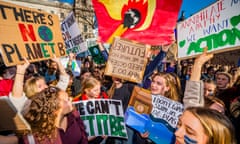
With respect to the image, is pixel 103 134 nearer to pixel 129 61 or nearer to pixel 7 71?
pixel 129 61

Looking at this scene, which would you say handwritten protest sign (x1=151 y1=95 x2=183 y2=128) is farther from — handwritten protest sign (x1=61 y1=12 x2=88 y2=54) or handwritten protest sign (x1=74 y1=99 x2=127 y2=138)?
handwritten protest sign (x1=61 y1=12 x2=88 y2=54)

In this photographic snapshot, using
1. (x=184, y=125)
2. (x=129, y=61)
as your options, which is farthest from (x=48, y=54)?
(x=184, y=125)

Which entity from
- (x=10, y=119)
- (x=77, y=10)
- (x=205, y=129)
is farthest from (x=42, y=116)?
(x=77, y=10)

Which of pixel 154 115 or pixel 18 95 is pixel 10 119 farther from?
pixel 154 115

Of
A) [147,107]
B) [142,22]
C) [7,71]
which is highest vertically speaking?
[142,22]

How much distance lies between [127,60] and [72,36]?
2.37m

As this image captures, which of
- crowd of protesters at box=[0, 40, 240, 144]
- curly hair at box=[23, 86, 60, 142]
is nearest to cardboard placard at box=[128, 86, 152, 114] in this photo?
crowd of protesters at box=[0, 40, 240, 144]

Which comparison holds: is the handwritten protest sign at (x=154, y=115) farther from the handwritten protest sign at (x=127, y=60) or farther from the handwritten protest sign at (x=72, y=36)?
the handwritten protest sign at (x=72, y=36)

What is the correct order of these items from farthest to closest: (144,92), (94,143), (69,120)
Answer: (94,143), (144,92), (69,120)

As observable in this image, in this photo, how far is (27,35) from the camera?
3629mm

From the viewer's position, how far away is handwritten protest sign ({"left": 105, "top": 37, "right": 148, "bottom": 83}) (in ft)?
14.2

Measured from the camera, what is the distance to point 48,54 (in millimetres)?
3916

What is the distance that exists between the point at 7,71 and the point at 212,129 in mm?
4312

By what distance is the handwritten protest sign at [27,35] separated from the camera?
3314mm
